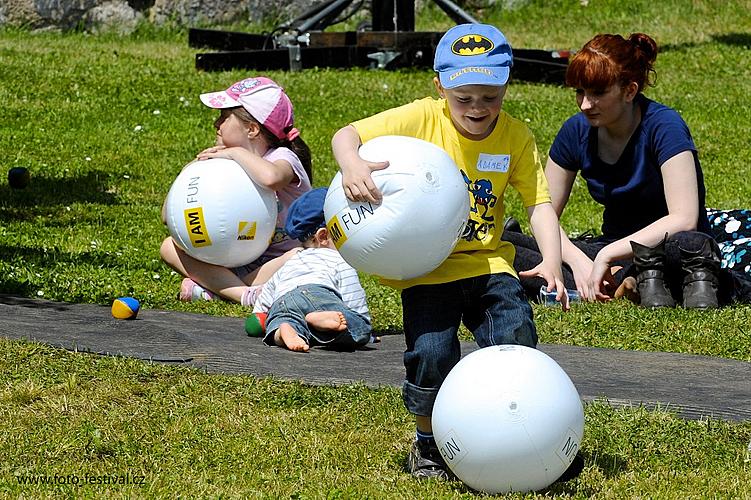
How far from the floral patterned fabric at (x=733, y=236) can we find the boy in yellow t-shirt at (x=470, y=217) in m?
3.60

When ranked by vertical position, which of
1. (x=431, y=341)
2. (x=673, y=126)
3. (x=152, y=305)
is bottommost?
(x=152, y=305)

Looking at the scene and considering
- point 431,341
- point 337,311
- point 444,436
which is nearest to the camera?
point 444,436

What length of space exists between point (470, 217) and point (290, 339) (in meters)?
1.83

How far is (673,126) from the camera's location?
23.9ft

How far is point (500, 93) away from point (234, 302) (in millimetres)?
3487

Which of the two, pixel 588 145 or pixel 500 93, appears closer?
pixel 500 93

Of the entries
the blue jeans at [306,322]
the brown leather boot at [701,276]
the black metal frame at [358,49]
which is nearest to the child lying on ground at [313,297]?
the blue jeans at [306,322]

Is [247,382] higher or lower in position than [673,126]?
lower

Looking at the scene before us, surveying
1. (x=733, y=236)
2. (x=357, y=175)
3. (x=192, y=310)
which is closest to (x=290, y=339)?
(x=192, y=310)

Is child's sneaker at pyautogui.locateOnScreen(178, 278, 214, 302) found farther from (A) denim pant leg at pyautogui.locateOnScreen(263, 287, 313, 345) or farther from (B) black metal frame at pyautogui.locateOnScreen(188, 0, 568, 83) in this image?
(B) black metal frame at pyautogui.locateOnScreen(188, 0, 568, 83)

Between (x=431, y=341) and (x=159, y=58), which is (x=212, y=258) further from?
(x=159, y=58)

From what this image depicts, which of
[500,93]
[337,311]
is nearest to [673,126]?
[337,311]

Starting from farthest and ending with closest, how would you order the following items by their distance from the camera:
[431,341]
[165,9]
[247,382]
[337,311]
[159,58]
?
[165,9], [159,58], [337,311], [247,382], [431,341]

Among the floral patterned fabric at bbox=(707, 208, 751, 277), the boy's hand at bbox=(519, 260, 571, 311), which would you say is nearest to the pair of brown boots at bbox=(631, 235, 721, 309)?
the floral patterned fabric at bbox=(707, 208, 751, 277)
